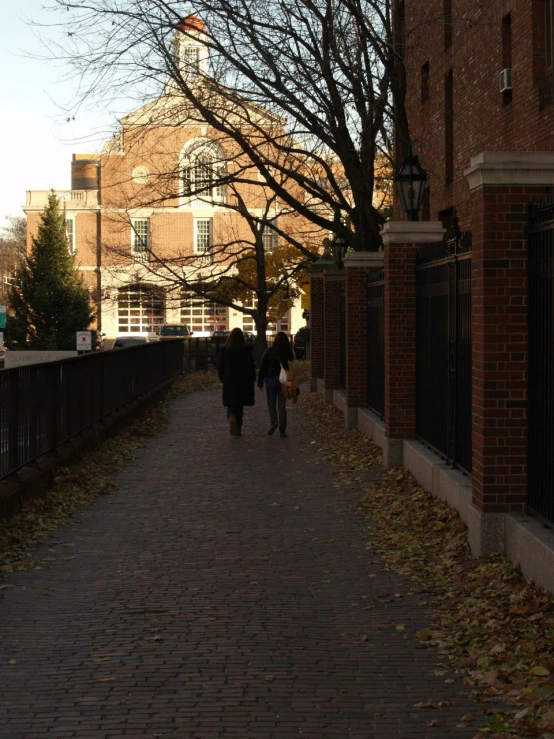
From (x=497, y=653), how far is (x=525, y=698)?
71 cm

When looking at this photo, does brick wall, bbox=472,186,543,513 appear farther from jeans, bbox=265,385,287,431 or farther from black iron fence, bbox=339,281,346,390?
black iron fence, bbox=339,281,346,390

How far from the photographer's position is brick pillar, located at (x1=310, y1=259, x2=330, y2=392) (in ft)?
97.1

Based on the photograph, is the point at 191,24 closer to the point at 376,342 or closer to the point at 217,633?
the point at 376,342

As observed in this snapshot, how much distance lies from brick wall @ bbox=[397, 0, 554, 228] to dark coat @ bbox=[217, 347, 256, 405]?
17.2 ft

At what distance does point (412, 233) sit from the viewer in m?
13.3

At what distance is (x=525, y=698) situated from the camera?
526 cm

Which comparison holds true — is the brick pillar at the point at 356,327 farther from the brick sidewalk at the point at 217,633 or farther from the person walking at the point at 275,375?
the brick sidewalk at the point at 217,633

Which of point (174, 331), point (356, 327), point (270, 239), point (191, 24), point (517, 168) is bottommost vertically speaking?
point (356, 327)

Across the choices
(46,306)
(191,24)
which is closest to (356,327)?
(191,24)

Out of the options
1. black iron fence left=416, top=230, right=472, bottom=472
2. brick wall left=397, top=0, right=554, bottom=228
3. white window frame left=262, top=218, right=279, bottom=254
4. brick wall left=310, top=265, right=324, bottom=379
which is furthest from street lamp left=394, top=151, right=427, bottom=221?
white window frame left=262, top=218, right=279, bottom=254

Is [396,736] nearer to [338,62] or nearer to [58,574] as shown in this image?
[58,574]

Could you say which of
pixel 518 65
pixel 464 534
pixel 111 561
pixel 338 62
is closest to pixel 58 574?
pixel 111 561

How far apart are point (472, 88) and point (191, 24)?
19.3 ft

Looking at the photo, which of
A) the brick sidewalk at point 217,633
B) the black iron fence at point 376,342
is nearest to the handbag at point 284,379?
the black iron fence at point 376,342
